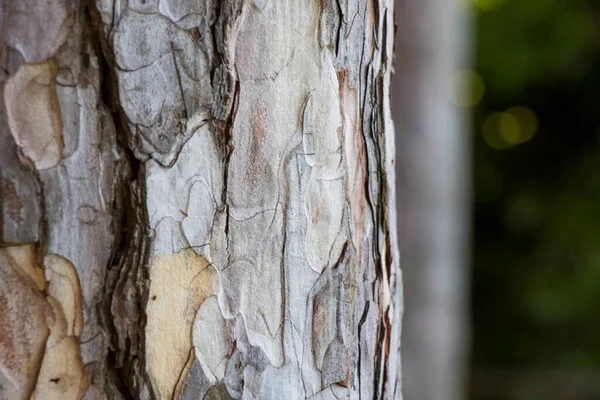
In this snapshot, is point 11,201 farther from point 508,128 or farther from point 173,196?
point 508,128

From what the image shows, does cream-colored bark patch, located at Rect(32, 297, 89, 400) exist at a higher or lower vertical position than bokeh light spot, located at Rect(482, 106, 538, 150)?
lower

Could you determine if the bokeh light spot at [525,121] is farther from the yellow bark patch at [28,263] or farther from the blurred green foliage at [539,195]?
the yellow bark patch at [28,263]

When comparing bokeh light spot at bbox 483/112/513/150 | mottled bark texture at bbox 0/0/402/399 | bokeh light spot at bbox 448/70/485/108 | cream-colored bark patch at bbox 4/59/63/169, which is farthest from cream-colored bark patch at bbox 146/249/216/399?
bokeh light spot at bbox 483/112/513/150

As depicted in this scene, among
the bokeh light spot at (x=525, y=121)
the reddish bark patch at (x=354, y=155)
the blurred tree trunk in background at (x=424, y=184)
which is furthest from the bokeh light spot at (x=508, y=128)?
the reddish bark patch at (x=354, y=155)

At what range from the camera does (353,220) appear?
623 millimetres

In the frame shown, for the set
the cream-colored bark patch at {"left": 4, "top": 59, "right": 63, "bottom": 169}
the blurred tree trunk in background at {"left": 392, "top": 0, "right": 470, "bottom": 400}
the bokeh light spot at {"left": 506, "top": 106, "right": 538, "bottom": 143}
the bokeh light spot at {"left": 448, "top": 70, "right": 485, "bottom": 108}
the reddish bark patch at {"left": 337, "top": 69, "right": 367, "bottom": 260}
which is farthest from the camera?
the bokeh light spot at {"left": 506, "top": 106, "right": 538, "bottom": 143}

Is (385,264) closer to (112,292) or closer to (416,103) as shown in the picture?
(112,292)

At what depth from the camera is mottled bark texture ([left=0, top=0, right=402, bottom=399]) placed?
0.50 m

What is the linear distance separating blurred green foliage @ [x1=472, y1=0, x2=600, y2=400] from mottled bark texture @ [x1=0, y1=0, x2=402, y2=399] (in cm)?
312

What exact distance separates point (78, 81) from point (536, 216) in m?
3.61

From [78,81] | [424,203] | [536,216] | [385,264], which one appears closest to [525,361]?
[536,216]

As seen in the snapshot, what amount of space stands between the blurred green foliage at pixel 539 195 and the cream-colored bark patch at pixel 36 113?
3.25m

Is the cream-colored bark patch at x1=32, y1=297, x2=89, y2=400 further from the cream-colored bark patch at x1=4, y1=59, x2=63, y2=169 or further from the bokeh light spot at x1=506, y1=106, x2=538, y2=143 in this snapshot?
the bokeh light spot at x1=506, y1=106, x2=538, y2=143

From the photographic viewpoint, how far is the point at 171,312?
1.75ft
